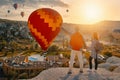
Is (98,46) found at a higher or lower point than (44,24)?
lower

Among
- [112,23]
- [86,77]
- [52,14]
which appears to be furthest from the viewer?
[112,23]

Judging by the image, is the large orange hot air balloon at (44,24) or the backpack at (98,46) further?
the large orange hot air balloon at (44,24)

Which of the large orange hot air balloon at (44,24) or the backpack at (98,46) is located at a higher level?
the large orange hot air balloon at (44,24)

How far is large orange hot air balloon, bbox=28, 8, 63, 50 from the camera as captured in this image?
67.1 ft

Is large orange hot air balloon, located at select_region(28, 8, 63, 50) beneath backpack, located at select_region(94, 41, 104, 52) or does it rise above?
above

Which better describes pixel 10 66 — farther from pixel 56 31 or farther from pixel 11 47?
pixel 11 47

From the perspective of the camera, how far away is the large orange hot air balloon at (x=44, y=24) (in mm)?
20438

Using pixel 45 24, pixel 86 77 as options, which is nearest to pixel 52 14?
pixel 45 24

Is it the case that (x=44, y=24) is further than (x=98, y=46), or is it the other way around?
(x=44, y=24)

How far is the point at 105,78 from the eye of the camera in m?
14.3

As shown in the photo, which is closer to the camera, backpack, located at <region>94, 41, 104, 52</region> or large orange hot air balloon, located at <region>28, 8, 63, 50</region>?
backpack, located at <region>94, 41, 104, 52</region>

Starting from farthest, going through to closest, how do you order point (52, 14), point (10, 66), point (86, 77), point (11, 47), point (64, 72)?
point (11, 47) → point (10, 66) → point (52, 14) → point (64, 72) → point (86, 77)

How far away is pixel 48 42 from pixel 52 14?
186 centimetres

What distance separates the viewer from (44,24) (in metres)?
20.7
